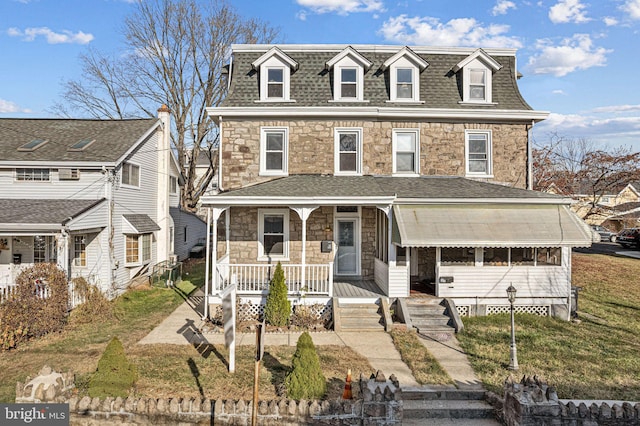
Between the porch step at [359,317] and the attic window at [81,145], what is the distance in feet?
39.0

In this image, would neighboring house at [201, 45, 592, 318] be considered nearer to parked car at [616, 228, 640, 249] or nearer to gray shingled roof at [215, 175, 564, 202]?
gray shingled roof at [215, 175, 564, 202]

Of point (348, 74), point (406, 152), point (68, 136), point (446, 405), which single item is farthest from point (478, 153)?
point (68, 136)

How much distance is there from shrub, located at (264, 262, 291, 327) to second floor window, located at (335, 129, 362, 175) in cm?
502

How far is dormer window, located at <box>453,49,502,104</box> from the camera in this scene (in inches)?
561

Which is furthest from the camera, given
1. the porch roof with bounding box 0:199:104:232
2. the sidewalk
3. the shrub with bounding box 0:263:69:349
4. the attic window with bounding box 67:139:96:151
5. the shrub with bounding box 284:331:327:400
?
the attic window with bounding box 67:139:96:151

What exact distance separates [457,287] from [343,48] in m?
10.1

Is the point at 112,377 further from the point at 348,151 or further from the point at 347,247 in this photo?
the point at 348,151

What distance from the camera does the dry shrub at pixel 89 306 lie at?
1142 centimetres

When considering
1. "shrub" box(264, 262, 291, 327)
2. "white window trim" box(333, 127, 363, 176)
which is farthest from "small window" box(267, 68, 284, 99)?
"shrub" box(264, 262, 291, 327)

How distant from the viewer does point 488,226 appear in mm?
11195

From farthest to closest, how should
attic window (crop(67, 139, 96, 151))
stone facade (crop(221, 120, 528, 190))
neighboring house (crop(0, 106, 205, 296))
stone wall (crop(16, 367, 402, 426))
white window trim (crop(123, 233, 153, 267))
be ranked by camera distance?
white window trim (crop(123, 233, 153, 267)), attic window (crop(67, 139, 96, 151)), stone facade (crop(221, 120, 528, 190)), neighboring house (crop(0, 106, 205, 296)), stone wall (crop(16, 367, 402, 426))

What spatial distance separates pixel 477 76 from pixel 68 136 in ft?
55.6

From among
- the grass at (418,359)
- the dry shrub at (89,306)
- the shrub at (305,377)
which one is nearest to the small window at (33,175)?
the dry shrub at (89,306)

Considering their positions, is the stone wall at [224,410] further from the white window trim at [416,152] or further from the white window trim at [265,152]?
the white window trim at [416,152]
